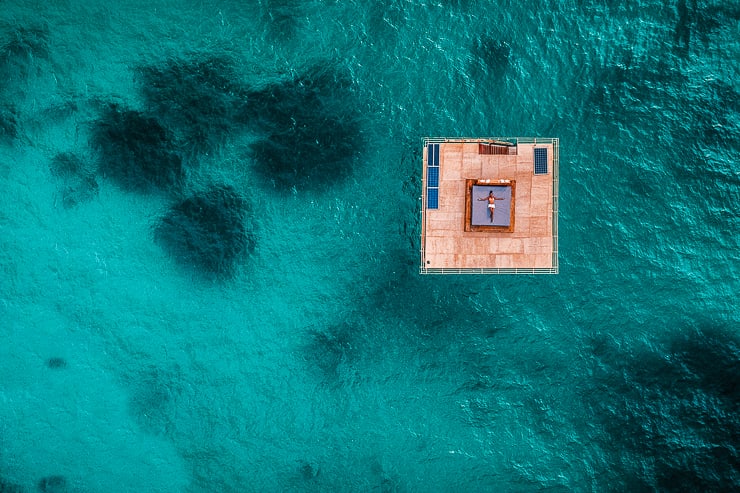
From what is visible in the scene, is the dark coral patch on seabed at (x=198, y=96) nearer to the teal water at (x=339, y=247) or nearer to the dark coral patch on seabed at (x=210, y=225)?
the teal water at (x=339, y=247)

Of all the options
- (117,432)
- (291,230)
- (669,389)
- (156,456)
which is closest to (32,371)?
(117,432)

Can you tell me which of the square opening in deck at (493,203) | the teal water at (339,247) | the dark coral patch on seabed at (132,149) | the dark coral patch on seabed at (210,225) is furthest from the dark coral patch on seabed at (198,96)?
the square opening in deck at (493,203)

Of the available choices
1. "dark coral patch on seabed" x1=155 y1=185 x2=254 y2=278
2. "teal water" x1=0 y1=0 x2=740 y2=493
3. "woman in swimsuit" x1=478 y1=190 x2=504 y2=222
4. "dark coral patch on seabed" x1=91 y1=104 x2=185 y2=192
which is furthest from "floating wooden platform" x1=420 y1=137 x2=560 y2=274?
"dark coral patch on seabed" x1=91 y1=104 x2=185 y2=192

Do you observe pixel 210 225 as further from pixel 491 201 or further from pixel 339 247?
pixel 491 201

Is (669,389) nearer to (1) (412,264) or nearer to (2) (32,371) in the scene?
(1) (412,264)

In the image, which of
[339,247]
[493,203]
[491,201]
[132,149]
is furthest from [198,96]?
[493,203]

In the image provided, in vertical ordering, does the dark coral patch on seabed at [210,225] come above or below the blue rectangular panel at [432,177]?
below
